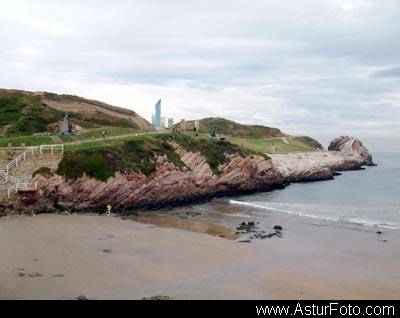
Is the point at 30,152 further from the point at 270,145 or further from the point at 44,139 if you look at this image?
the point at 270,145

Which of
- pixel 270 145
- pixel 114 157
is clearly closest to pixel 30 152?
pixel 114 157

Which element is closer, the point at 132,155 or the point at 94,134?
the point at 132,155

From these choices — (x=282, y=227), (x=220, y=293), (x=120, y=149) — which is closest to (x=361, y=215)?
(x=282, y=227)

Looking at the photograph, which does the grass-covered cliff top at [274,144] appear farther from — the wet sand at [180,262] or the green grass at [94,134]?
the wet sand at [180,262]

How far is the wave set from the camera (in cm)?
3434

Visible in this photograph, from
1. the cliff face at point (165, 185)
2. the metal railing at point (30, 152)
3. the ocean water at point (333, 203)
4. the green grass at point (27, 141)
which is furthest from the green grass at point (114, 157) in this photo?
the ocean water at point (333, 203)

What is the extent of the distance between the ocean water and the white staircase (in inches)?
609

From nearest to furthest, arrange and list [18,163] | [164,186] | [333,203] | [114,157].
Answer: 1. [18,163]
2. [114,157]
3. [164,186]
4. [333,203]

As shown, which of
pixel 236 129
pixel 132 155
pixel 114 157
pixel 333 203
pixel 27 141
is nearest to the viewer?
pixel 114 157

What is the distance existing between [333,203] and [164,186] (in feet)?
55.4

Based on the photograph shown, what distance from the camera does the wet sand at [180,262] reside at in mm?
18453

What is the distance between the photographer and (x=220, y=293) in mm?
18188

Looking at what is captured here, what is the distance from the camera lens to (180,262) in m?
22.6

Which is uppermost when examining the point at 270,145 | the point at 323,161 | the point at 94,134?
the point at 270,145
